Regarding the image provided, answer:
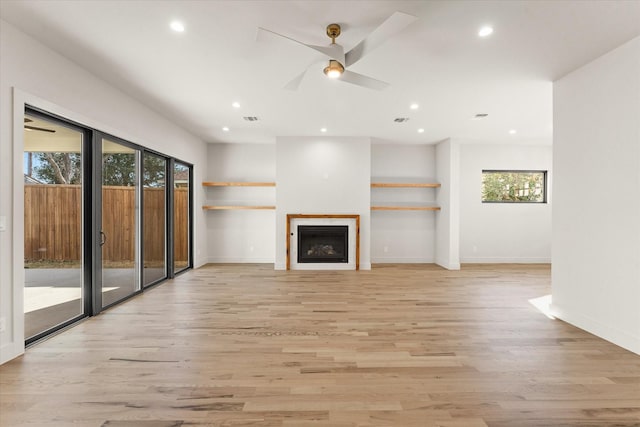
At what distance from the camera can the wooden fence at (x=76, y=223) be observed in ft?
9.48

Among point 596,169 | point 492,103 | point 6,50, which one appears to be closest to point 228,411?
point 6,50

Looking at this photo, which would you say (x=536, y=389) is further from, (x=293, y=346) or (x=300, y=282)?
(x=300, y=282)

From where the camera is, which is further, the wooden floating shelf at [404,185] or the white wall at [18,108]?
the wooden floating shelf at [404,185]

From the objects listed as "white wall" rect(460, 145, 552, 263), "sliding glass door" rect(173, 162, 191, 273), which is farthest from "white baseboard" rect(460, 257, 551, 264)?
"sliding glass door" rect(173, 162, 191, 273)

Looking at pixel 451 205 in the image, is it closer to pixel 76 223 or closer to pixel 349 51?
pixel 349 51

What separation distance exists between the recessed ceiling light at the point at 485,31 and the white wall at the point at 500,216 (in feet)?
16.3

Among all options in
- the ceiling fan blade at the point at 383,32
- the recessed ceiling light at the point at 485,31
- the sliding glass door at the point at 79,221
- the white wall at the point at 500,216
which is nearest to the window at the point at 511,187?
the white wall at the point at 500,216

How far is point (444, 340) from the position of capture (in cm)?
285

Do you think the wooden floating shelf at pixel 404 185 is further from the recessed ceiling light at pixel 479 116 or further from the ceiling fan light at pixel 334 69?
the ceiling fan light at pixel 334 69

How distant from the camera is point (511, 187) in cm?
718

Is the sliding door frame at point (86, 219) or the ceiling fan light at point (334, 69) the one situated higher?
the ceiling fan light at point (334, 69)

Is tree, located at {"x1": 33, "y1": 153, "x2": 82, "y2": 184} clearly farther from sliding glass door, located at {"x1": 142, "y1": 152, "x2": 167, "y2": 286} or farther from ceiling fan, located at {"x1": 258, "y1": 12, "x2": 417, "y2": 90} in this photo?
ceiling fan, located at {"x1": 258, "y1": 12, "x2": 417, "y2": 90}

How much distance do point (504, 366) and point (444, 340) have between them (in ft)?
1.80

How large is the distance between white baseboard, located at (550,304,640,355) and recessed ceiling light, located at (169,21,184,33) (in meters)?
A: 4.68
